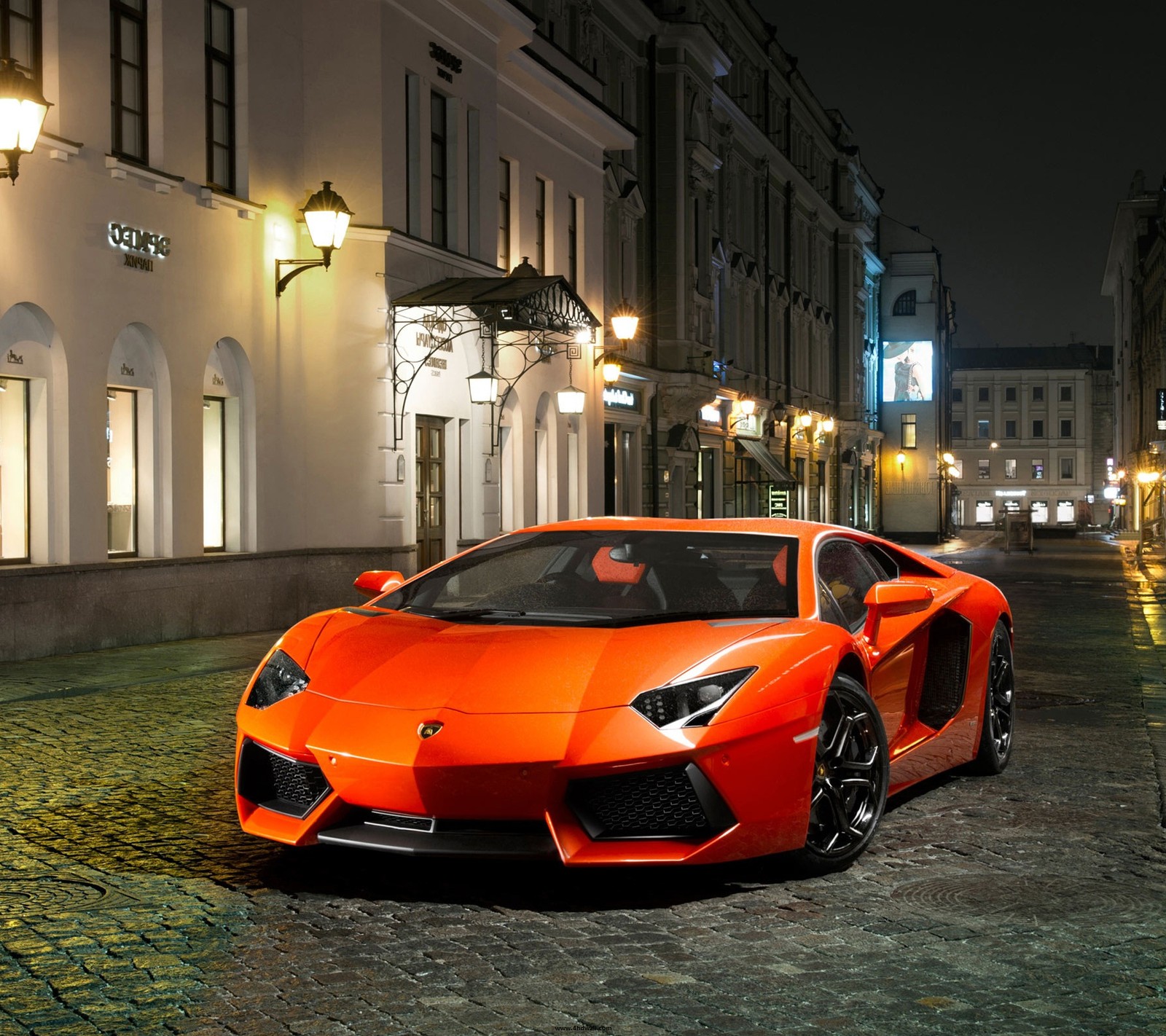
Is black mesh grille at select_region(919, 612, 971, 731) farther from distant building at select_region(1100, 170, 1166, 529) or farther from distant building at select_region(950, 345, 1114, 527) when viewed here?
distant building at select_region(950, 345, 1114, 527)

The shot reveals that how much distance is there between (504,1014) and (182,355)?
13.7 m

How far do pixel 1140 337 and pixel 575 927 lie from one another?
302 feet

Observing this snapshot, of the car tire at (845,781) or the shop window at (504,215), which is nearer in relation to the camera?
the car tire at (845,781)

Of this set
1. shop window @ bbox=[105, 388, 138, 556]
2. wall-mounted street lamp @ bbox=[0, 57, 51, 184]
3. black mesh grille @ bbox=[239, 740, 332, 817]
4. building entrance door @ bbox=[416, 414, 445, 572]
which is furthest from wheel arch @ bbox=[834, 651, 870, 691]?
building entrance door @ bbox=[416, 414, 445, 572]

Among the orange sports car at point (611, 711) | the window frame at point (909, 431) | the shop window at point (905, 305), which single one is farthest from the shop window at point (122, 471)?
the shop window at point (905, 305)

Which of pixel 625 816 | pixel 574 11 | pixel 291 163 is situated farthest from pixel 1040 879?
pixel 574 11

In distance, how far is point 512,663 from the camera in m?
5.48

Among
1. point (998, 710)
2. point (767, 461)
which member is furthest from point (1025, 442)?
point (998, 710)

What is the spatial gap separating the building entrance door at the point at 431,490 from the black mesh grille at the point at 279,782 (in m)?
16.2

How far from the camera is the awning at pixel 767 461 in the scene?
4794cm

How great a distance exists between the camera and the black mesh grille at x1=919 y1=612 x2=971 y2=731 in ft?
23.4

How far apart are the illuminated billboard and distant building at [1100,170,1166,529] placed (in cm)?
1075

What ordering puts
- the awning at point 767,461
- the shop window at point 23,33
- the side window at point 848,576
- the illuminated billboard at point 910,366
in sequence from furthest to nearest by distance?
the illuminated billboard at point 910,366 < the awning at point 767,461 < the shop window at point 23,33 < the side window at point 848,576

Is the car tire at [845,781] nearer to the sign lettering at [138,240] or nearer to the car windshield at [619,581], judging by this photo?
the car windshield at [619,581]
